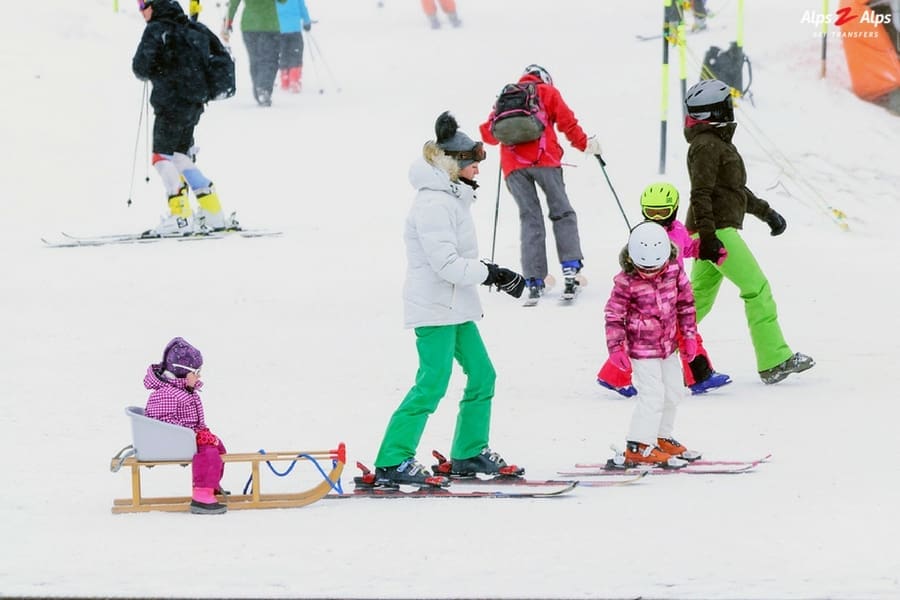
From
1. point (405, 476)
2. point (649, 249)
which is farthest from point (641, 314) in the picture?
point (405, 476)

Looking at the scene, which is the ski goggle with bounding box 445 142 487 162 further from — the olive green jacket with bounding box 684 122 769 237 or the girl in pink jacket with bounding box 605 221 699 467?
the olive green jacket with bounding box 684 122 769 237

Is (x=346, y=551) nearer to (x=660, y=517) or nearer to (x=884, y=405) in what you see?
(x=660, y=517)

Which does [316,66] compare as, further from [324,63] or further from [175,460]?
[175,460]

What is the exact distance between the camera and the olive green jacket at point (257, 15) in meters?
18.5

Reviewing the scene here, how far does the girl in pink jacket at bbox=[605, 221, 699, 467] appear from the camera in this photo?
6.74 m

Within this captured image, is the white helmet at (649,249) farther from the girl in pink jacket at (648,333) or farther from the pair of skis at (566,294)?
the pair of skis at (566,294)

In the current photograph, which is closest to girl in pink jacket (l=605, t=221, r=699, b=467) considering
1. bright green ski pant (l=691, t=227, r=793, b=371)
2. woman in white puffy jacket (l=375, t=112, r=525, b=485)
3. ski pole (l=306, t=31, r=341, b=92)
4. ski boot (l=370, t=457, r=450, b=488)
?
woman in white puffy jacket (l=375, t=112, r=525, b=485)

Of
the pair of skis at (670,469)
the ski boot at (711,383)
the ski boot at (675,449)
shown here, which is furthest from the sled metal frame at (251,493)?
the ski boot at (711,383)

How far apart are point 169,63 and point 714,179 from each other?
5660 mm

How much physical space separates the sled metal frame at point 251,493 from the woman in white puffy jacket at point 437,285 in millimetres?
297

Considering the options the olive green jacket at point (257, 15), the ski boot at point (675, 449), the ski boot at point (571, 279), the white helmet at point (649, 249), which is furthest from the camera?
the olive green jacket at point (257, 15)

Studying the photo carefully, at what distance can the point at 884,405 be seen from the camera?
316 inches

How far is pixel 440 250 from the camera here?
6.28 meters

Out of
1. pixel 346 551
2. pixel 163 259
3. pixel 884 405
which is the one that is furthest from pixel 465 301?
pixel 163 259
